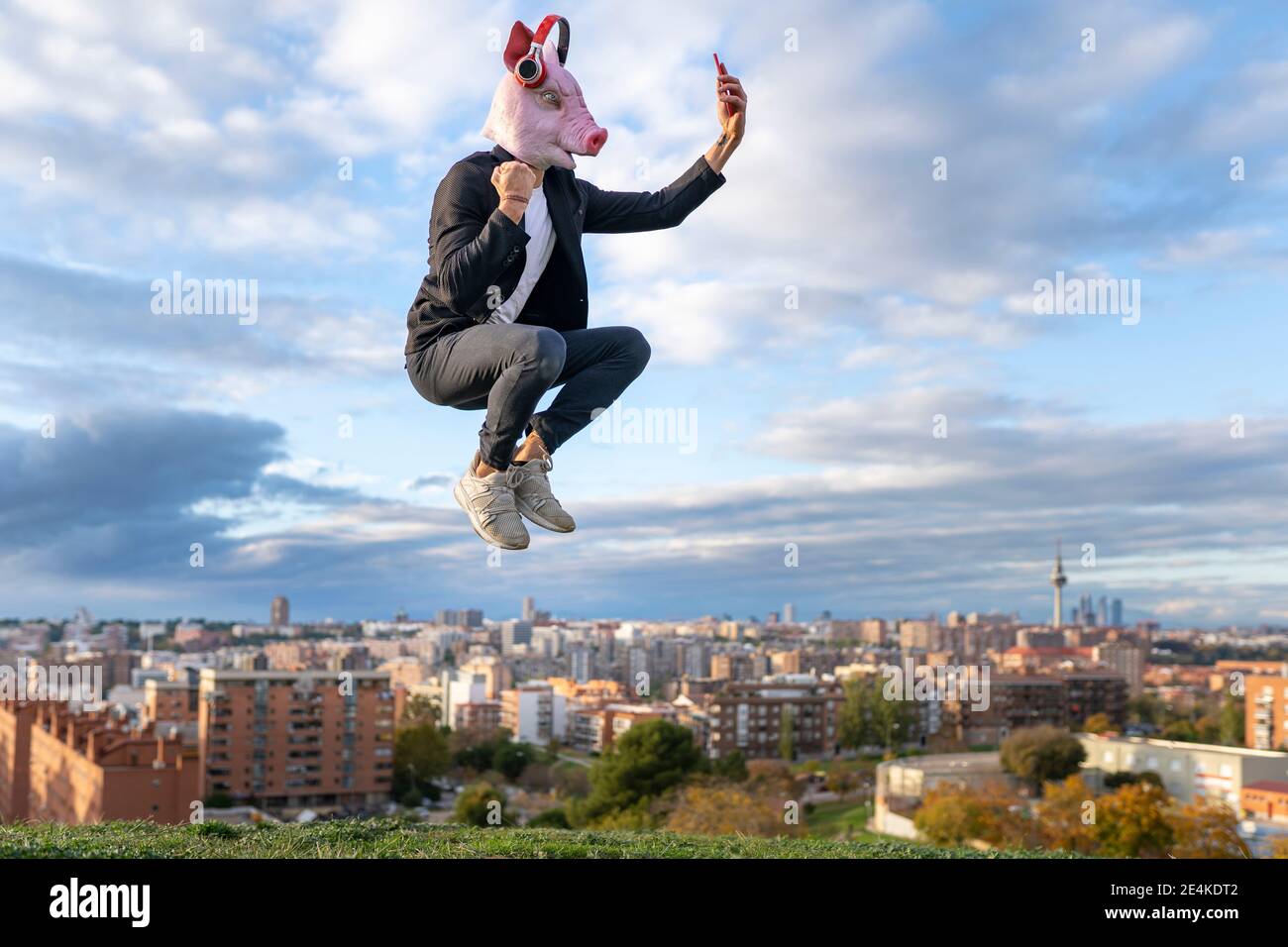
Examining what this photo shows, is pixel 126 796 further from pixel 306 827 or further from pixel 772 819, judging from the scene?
pixel 306 827

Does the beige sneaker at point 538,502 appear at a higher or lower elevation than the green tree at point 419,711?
Result: higher

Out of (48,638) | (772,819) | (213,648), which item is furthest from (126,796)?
(48,638)

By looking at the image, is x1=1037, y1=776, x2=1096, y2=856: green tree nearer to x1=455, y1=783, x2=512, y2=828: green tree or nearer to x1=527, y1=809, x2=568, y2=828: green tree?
x1=527, y1=809, x2=568, y2=828: green tree

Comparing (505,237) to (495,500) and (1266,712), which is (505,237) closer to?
(495,500)

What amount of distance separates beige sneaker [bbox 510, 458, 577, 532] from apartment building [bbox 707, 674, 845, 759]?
172 ft

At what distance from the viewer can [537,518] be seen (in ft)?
14.2

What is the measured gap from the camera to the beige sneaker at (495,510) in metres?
4.15

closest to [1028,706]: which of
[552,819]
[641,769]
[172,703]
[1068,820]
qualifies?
[1068,820]

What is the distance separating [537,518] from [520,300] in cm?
84

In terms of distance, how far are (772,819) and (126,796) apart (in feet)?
51.1

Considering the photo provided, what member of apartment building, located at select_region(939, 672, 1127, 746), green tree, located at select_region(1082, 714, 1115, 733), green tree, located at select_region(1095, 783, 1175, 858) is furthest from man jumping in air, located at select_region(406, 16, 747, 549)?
green tree, located at select_region(1082, 714, 1115, 733)

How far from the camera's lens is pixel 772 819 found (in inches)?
1137

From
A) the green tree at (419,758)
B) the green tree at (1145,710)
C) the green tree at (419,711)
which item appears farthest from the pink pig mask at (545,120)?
the green tree at (1145,710)

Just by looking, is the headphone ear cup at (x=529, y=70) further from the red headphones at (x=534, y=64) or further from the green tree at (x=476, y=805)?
the green tree at (x=476, y=805)
